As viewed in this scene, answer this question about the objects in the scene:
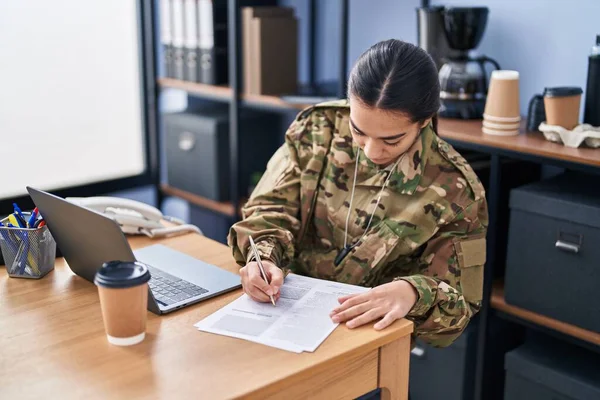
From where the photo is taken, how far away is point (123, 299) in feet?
3.90

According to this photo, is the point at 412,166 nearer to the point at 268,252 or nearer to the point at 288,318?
the point at 268,252

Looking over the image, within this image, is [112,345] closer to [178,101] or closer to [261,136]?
[261,136]

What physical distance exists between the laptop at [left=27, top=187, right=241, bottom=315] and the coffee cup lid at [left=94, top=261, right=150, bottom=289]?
36mm

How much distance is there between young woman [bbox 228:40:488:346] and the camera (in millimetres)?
1429

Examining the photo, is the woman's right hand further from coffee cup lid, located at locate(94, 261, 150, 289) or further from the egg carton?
the egg carton

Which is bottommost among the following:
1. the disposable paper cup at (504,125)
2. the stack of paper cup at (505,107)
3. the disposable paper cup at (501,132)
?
the disposable paper cup at (501,132)

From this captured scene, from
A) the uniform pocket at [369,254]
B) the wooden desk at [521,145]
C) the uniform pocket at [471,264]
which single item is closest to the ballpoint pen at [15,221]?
the uniform pocket at [369,254]

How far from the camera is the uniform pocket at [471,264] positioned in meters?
1.53

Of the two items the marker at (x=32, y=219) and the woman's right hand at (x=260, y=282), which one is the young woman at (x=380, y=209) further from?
the marker at (x=32, y=219)

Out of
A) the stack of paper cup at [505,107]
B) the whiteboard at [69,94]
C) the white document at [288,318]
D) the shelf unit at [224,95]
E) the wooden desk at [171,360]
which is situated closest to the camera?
the wooden desk at [171,360]

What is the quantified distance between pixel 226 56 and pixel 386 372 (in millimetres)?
1888

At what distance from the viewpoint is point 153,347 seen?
4.01 feet

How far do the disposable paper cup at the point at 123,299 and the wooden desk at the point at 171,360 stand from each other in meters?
0.02

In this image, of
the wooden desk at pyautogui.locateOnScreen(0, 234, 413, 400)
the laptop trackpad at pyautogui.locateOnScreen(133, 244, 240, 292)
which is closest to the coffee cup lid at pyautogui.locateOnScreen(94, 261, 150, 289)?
the wooden desk at pyautogui.locateOnScreen(0, 234, 413, 400)
